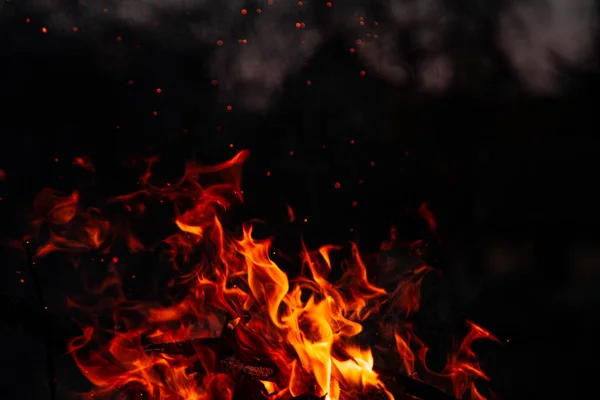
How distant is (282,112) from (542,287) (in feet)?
6.85

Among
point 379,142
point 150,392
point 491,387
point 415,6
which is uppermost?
point 415,6

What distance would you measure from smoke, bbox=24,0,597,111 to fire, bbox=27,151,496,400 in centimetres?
68

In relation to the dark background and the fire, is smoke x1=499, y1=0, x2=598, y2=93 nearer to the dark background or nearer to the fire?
the dark background

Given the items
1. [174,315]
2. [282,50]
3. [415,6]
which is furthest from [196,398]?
[415,6]

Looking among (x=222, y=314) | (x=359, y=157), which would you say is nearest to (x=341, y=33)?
(x=359, y=157)

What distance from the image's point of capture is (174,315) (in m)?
3.63

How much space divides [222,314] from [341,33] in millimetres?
1938

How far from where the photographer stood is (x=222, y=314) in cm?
329

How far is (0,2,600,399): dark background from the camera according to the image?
11.8 feet

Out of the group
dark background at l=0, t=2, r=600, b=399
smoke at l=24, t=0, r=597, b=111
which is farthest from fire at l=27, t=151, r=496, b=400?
smoke at l=24, t=0, r=597, b=111

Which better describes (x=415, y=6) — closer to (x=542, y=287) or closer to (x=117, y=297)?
(x=542, y=287)

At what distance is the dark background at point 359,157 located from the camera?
11.8ft

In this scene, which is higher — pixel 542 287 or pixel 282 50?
pixel 282 50

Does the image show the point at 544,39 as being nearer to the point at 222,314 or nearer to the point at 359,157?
the point at 359,157
